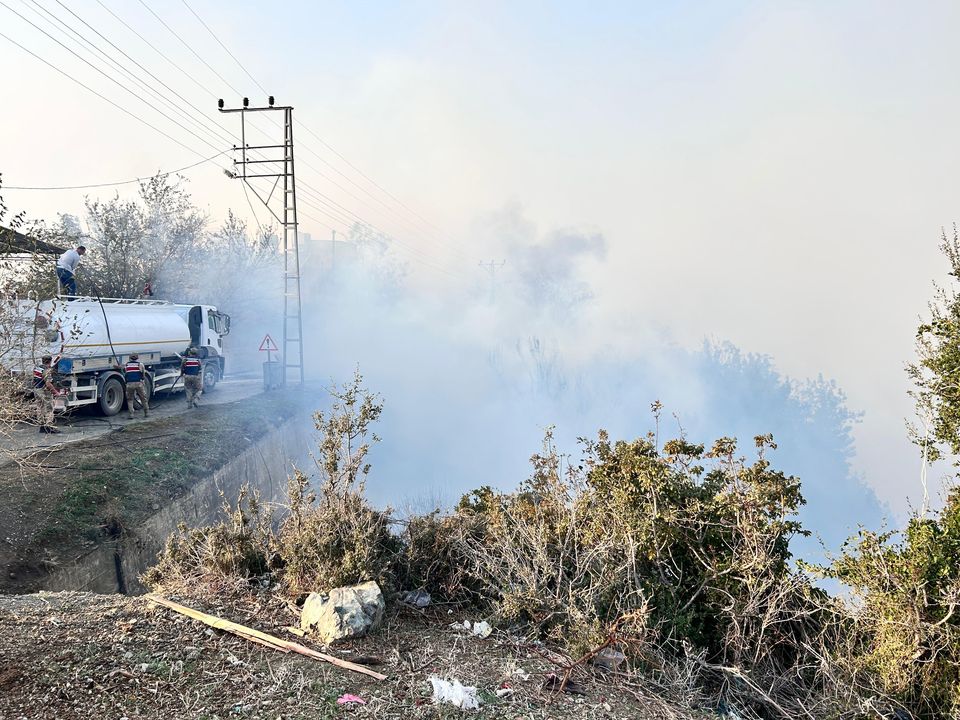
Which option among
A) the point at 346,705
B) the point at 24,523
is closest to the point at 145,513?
the point at 24,523

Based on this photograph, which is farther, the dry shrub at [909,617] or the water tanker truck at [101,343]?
the water tanker truck at [101,343]

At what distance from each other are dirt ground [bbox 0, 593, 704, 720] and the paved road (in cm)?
723

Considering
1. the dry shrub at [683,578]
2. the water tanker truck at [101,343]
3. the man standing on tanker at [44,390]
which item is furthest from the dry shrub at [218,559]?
the man standing on tanker at [44,390]

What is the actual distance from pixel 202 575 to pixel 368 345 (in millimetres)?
36628

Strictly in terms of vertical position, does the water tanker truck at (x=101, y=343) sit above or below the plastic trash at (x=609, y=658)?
A: above

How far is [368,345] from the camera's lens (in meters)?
42.8

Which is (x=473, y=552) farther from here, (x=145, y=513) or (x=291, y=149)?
(x=291, y=149)

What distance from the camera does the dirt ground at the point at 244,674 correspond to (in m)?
4.48

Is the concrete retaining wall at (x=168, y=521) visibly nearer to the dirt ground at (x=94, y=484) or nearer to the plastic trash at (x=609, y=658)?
the dirt ground at (x=94, y=484)

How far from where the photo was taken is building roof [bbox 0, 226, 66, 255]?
1014 centimetres

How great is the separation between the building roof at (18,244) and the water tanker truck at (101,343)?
1.07m

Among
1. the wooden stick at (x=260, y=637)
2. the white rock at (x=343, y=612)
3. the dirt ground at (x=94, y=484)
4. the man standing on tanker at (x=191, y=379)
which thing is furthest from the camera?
the man standing on tanker at (x=191, y=379)

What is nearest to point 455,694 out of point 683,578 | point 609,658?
point 609,658

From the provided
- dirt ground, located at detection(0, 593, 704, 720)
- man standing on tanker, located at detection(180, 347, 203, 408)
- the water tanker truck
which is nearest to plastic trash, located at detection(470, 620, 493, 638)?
dirt ground, located at detection(0, 593, 704, 720)
